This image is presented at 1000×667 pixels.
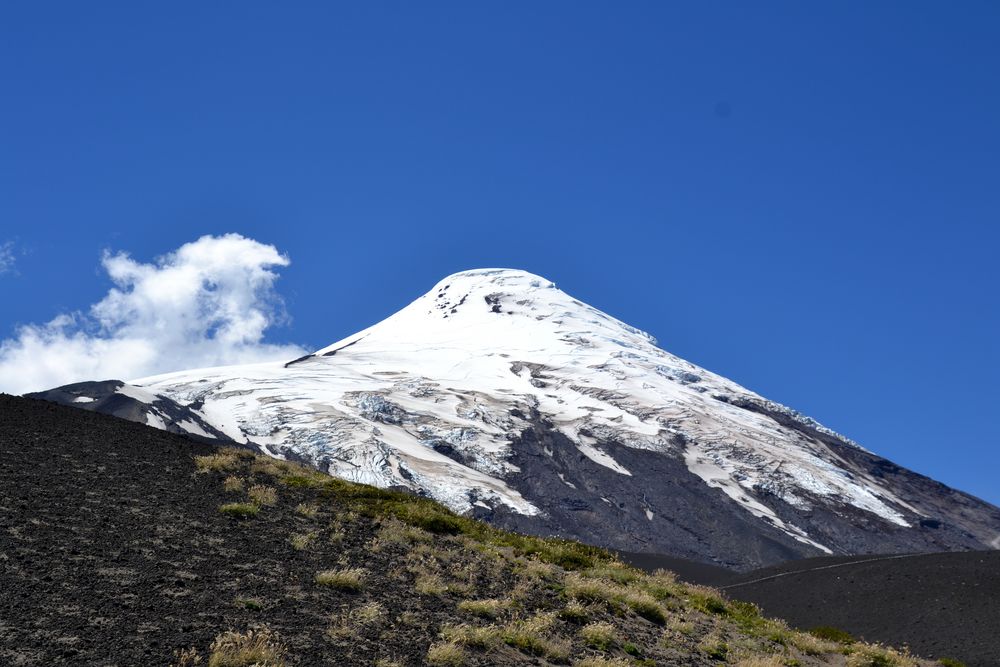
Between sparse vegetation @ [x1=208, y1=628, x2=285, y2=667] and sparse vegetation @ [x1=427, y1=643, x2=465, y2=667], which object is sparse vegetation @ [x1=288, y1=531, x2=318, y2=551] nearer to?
sparse vegetation @ [x1=427, y1=643, x2=465, y2=667]

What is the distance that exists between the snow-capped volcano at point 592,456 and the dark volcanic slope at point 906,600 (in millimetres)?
65043

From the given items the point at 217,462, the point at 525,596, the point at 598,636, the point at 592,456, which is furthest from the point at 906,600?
the point at 592,456

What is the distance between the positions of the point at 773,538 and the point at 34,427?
106597 mm

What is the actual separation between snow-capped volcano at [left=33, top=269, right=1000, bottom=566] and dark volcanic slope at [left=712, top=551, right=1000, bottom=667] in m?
65.0

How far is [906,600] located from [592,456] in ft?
335

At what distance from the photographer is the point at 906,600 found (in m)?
36.0

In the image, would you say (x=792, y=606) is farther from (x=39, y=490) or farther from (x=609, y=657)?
(x=39, y=490)

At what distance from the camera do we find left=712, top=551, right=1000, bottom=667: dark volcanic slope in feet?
103

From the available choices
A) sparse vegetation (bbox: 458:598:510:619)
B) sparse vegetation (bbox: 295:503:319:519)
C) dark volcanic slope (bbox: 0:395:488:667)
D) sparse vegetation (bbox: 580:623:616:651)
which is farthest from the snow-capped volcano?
sparse vegetation (bbox: 458:598:510:619)

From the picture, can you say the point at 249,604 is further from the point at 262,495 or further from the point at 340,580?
the point at 262,495

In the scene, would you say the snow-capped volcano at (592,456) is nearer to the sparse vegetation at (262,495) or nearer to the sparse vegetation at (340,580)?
the sparse vegetation at (262,495)

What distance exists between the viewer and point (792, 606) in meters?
40.2

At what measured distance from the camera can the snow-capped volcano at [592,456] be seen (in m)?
114

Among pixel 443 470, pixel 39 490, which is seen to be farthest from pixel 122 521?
pixel 443 470
